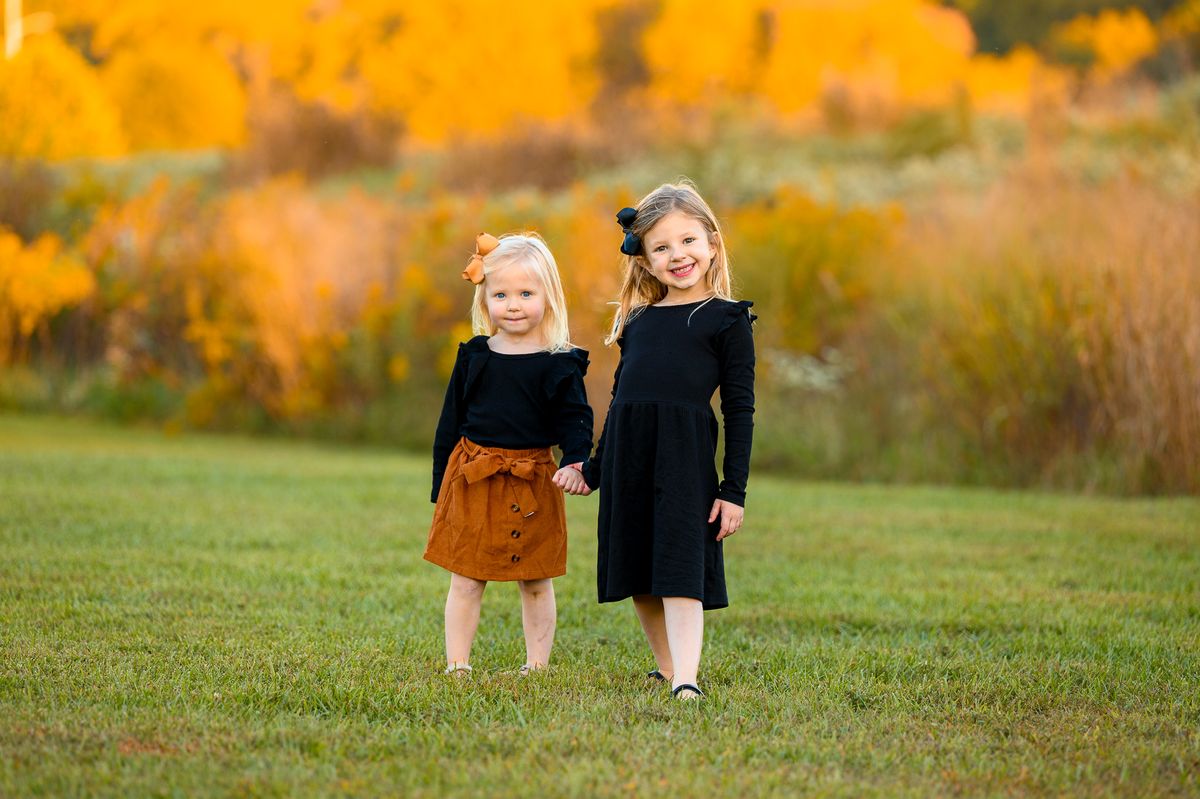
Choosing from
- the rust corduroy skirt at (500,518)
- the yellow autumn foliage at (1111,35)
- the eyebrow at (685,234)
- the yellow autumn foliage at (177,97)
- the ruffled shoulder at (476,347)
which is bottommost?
the rust corduroy skirt at (500,518)

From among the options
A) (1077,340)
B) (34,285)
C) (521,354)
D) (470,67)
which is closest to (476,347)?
(521,354)

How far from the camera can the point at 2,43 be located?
31.1m

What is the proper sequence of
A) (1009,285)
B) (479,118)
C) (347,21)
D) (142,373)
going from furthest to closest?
(347,21)
(479,118)
(142,373)
(1009,285)

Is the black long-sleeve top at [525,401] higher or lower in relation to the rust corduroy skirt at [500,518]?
higher

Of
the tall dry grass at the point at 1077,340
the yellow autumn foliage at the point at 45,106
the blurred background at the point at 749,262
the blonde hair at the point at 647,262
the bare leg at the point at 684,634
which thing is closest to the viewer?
the bare leg at the point at 684,634

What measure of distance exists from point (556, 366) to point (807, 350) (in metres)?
8.20

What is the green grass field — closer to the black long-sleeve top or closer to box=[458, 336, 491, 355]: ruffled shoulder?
the black long-sleeve top

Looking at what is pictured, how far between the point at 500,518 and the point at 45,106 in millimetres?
16345

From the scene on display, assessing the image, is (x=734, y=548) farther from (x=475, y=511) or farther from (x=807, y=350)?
(x=807, y=350)

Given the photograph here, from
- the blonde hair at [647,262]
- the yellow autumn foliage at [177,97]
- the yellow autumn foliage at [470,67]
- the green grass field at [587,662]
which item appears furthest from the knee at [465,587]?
the yellow autumn foliage at [177,97]

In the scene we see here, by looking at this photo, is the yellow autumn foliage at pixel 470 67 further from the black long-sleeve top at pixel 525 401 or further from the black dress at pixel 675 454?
the black dress at pixel 675 454

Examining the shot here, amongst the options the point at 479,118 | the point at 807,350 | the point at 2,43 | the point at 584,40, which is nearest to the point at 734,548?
A: the point at 807,350

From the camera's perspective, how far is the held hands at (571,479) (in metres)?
4.21

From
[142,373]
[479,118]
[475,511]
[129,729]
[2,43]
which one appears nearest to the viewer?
[129,729]
